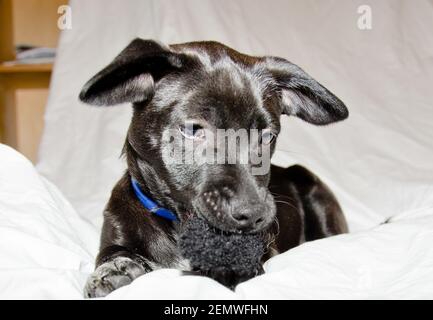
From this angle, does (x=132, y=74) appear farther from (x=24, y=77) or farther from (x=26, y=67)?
(x=24, y=77)

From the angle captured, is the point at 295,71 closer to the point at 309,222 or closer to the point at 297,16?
the point at 309,222

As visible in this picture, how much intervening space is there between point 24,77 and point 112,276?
3.31 meters

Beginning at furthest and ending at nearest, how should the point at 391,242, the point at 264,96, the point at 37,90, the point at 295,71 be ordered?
the point at 37,90 → the point at 295,71 → the point at 264,96 → the point at 391,242

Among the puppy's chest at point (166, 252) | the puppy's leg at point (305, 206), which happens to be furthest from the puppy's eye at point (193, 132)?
the puppy's leg at point (305, 206)

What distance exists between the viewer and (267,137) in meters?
1.77

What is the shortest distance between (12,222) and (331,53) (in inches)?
80.6

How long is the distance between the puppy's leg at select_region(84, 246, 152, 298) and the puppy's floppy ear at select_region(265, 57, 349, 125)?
742 mm

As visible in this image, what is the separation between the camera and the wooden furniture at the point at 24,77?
4332mm

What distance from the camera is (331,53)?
3238 millimetres

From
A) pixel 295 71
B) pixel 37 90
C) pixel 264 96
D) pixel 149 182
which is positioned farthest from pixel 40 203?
pixel 37 90

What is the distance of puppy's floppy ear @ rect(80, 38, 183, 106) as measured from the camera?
1.68 m

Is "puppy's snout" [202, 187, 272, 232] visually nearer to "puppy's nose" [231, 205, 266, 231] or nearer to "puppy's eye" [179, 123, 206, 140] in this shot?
"puppy's nose" [231, 205, 266, 231]

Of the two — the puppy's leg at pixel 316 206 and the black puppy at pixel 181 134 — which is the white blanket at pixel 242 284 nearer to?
the black puppy at pixel 181 134

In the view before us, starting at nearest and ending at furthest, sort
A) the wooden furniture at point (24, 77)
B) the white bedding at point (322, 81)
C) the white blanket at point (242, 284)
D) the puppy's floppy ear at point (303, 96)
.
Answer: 1. the white blanket at point (242, 284)
2. the puppy's floppy ear at point (303, 96)
3. the white bedding at point (322, 81)
4. the wooden furniture at point (24, 77)
